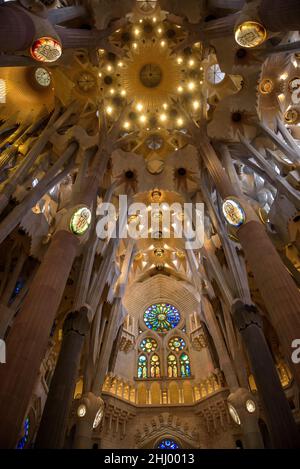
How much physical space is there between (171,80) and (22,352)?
602 inches

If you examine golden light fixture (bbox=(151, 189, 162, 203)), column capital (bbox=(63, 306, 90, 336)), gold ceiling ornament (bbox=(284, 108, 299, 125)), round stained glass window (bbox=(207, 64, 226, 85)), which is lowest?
column capital (bbox=(63, 306, 90, 336))

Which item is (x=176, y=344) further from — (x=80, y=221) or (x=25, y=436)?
(x=80, y=221)

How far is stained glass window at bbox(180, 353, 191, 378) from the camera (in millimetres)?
19403

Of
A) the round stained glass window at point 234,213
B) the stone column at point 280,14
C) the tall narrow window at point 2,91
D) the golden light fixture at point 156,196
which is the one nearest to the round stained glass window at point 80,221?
the round stained glass window at point 234,213

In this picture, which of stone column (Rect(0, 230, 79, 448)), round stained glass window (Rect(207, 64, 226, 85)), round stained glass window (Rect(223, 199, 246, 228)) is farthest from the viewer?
round stained glass window (Rect(207, 64, 226, 85))

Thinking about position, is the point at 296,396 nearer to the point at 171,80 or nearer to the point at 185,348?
the point at 185,348

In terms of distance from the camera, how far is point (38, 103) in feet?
49.2

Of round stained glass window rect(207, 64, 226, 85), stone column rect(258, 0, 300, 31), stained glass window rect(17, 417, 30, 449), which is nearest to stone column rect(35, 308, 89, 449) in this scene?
stained glass window rect(17, 417, 30, 449)

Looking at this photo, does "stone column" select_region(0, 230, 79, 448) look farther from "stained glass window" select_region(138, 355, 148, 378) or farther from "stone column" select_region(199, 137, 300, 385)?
"stained glass window" select_region(138, 355, 148, 378)

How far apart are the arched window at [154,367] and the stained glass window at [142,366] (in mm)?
396

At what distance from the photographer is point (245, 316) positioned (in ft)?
36.5

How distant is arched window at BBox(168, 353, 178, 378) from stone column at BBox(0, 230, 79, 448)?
1401 centimetres

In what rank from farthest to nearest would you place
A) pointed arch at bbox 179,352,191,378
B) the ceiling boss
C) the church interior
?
pointed arch at bbox 179,352,191,378, the ceiling boss, the church interior

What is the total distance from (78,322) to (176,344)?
11775 mm
